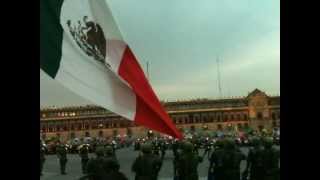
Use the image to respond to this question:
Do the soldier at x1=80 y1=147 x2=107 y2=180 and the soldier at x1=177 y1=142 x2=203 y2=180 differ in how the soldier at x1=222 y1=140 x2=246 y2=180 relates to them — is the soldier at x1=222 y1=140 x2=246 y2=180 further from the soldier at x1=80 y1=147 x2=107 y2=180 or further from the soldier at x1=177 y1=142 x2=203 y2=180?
the soldier at x1=80 y1=147 x2=107 y2=180

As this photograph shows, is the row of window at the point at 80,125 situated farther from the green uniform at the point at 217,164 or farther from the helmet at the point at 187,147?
the green uniform at the point at 217,164

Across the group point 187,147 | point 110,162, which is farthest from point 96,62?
point 187,147

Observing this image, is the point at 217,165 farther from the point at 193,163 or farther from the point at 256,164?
the point at 256,164

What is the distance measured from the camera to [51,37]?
3494mm

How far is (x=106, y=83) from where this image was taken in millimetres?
3594

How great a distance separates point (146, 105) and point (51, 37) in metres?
0.55

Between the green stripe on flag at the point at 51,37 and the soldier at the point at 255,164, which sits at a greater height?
the green stripe on flag at the point at 51,37

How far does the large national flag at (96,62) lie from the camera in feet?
11.4

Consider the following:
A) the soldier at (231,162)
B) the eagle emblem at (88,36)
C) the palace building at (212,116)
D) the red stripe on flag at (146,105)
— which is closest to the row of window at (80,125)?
the palace building at (212,116)

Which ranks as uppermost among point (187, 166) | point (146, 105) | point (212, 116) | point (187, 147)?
point (212, 116)

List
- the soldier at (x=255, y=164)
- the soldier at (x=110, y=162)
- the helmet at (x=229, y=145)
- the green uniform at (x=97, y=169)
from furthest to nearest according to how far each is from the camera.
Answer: the soldier at (x=255, y=164) → the helmet at (x=229, y=145) → the green uniform at (x=97, y=169) → the soldier at (x=110, y=162)
